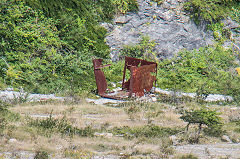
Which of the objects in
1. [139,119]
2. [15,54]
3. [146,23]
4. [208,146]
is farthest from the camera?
[146,23]

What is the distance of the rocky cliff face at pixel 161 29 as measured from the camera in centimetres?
1995

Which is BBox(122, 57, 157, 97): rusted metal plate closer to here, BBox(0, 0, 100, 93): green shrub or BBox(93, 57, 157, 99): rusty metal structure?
BBox(93, 57, 157, 99): rusty metal structure

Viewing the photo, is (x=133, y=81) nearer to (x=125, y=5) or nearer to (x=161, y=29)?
(x=161, y=29)

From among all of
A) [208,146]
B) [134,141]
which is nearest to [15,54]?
[134,141]

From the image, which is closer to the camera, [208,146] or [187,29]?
[208,146]

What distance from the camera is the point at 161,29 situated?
2073 centimetres

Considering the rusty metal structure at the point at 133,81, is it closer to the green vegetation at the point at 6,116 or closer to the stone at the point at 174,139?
the green vegetation at the point at 6,116

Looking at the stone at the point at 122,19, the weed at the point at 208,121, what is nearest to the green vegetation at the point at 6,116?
the weed at the point at 208,121

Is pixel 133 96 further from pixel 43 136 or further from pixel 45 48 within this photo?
pixel 43 136

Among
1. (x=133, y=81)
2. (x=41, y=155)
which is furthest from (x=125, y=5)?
(x=41, y=155)

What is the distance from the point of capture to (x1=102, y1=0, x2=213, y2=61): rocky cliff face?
1995 cm

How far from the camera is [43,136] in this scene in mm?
7680

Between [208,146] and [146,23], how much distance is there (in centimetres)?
1401

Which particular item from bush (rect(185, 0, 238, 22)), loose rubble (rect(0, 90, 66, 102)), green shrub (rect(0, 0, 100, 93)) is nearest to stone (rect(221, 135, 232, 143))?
loose rubble (rect(0, 90, 66, 102))
